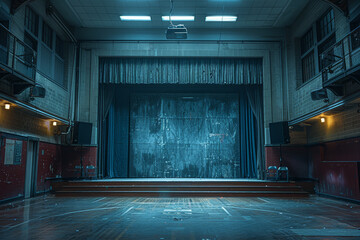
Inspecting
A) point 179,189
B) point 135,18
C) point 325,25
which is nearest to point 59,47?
point 135,18

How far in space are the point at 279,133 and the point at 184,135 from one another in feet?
14.1

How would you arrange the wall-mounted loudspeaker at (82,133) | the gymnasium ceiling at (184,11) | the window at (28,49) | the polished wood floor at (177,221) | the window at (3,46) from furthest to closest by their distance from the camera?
the wall-mounted loudspeaker at (82,133), the gymnasium ceiling at (184,11), the window at (28,49), the window at (3,46), the polished wood floor at (177,221)

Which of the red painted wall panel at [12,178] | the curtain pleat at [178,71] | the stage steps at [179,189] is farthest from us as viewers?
the curtain pleat at [178,71]

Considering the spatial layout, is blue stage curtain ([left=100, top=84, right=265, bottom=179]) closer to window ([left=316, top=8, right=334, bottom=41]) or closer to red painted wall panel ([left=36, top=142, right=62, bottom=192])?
red painted wall panel ([left=36, top=142, right=62, bottom=192])

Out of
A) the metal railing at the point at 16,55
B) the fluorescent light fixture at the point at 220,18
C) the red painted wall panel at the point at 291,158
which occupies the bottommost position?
the red painted wall panel at the point at 291,158

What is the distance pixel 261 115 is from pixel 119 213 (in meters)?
8.37

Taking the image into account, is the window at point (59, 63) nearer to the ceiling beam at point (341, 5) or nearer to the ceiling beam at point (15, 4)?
the ceiling beam at point (15, 4)

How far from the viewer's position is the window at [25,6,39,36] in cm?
1019

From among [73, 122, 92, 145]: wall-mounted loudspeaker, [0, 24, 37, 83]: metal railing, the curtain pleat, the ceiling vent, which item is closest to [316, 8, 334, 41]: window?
the curtain pleat

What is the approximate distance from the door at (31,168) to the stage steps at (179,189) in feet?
2.61

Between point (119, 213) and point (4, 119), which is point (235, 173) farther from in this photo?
point (4, 119)

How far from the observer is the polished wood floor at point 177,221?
4.96 meters

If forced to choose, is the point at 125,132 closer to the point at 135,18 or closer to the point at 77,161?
the point at 77,161

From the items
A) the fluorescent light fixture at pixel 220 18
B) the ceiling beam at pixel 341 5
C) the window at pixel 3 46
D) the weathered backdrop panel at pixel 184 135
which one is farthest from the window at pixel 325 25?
the window at pixel 3 46
